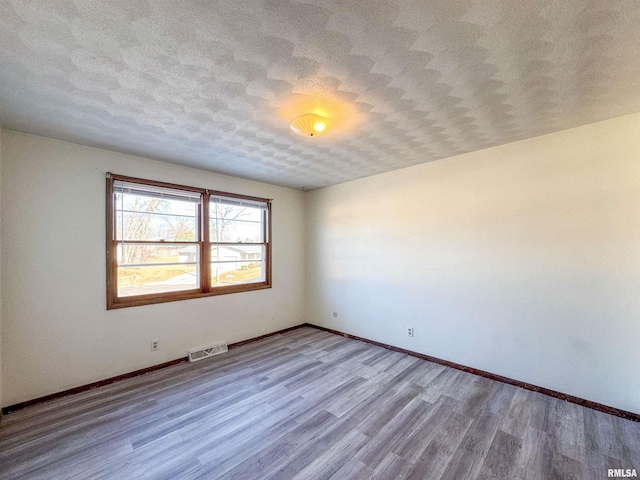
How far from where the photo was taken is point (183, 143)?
276 cm

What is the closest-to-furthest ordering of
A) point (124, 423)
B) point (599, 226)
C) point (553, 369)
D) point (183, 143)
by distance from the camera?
point (124, 423) < point (599, 226) < point (553, 369) < point (183, 143)

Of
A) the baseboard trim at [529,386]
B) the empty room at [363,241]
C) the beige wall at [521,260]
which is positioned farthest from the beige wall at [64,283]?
the baseboard trim at [529,386]

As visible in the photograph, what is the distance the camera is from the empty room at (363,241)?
4.75 feet

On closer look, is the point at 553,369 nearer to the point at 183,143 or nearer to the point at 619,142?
the point at 619,142

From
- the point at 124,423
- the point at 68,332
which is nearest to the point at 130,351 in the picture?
the point at 68,332

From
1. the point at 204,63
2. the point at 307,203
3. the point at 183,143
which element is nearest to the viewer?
the point at 204,63

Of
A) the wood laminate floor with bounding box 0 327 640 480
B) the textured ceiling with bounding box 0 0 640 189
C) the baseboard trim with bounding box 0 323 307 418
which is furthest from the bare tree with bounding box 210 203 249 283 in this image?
the wood laminate floor with bounding box 0 327 640 480

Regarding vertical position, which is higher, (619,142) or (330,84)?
(330,84)

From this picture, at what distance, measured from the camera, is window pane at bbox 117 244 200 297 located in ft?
10.1

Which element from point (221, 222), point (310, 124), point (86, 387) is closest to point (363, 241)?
point (221, 222)

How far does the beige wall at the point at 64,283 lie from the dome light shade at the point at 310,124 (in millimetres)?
2089

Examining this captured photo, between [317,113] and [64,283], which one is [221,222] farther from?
[317,113]

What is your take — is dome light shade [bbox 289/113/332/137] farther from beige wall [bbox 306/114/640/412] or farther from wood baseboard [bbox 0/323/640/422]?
wood baseboard [bbox 0/323/640/422]

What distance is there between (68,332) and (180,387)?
1268 millimetres
